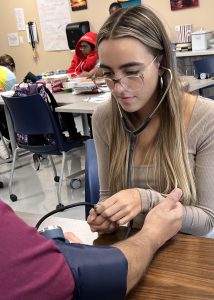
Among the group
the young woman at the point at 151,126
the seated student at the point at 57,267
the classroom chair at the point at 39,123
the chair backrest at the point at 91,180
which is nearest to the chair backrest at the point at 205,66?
the classroom chair at the point at 39,123

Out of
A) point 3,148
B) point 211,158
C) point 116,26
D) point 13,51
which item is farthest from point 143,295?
point 13,51

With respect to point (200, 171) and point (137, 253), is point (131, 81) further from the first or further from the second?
point (137, 253)

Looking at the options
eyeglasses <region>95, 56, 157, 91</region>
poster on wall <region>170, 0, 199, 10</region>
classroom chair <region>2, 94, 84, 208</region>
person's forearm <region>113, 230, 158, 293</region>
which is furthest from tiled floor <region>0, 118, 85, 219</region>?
poster on wall <region>170, 0, 199, 10</region>

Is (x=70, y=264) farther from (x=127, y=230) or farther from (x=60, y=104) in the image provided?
(x=60, y=104)

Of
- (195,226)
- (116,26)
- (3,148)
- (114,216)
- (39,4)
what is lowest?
(3,148)

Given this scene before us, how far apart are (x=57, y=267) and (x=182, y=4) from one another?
16.3ft

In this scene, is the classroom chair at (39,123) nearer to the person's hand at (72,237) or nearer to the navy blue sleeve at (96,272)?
the person's hand at (72,237)

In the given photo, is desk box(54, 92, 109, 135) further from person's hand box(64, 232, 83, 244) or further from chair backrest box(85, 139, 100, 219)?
person's hand box(64, 232, 83, 244)

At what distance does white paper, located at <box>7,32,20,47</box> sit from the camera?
6.89 m

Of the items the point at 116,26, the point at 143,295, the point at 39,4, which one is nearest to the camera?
the point at 143,295

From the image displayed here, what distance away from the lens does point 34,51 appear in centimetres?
672

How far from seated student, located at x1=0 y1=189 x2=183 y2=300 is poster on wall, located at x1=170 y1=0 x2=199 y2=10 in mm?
4724

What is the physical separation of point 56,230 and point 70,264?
20cm

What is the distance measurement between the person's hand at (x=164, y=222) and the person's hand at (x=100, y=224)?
8cm
